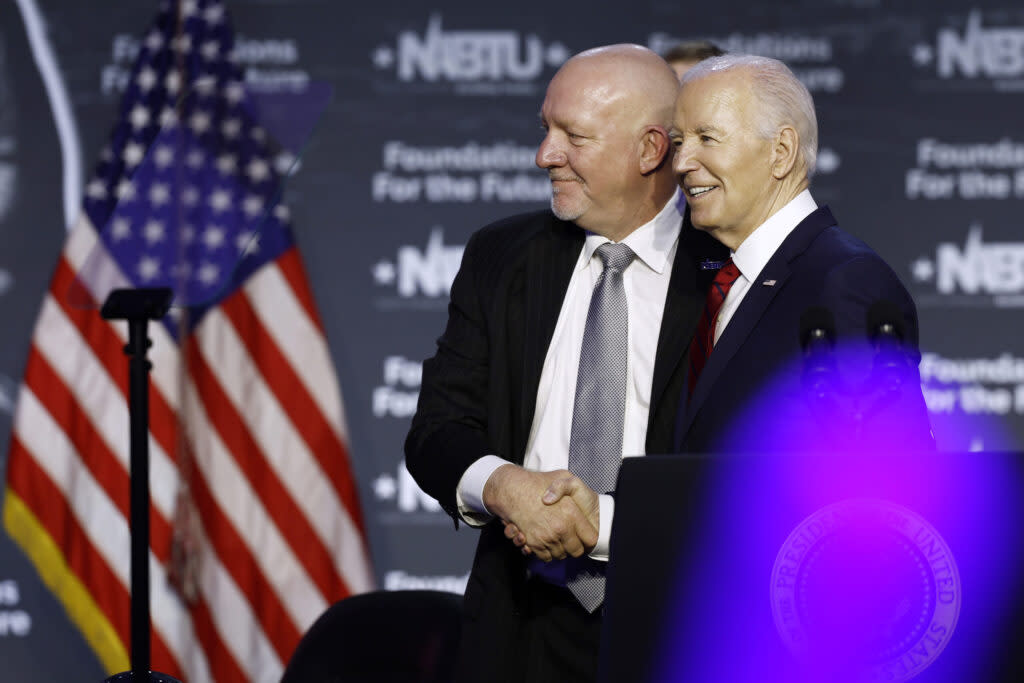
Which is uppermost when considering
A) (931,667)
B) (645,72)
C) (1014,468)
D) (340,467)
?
(645,72)

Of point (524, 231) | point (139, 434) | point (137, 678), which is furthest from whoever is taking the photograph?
point (139, 434)

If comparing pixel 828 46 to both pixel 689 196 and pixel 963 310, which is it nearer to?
pixel 963 310

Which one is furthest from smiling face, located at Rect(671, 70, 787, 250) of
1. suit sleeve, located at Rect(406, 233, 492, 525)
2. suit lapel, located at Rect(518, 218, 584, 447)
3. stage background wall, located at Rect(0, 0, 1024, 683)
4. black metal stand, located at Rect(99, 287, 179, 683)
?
stage background wall, located at Rect(0, 0, 1024, 683)

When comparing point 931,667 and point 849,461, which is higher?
point 849,461

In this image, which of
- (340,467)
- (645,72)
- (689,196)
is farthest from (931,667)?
(340,467)

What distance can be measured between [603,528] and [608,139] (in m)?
0.69

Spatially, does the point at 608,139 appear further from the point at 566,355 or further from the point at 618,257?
the point at 566,355

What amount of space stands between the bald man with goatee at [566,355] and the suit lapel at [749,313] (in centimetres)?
25

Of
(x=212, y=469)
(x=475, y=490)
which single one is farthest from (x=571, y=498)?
(x=212, y=469)

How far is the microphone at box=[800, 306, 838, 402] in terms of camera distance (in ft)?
3.99

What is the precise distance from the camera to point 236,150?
13.0ft

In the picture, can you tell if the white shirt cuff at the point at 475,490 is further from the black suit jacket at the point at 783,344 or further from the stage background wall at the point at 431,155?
the stage background wall at the point at 431,155

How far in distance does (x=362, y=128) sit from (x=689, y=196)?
8.31ft

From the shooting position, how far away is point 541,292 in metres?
2.15
